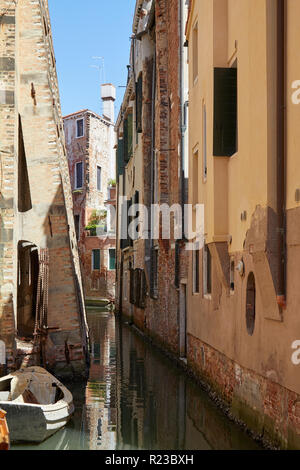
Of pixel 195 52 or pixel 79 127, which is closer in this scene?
pixel 195 52

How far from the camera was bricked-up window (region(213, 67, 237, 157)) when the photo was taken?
1020cm

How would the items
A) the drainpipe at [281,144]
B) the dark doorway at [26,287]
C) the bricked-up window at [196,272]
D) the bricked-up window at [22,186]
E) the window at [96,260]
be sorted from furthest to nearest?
1. the window at [96,260]
2. the dark doorway at [26,287]
3. the bricked-up window at [22,186]
4. the bricked-up window at [196,272]
5. the drainpipe at [281,144]

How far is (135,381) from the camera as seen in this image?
46.1 feet

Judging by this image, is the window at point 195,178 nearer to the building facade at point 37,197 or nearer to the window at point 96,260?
the building facade at point 37,197

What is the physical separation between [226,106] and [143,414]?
16.2 feet

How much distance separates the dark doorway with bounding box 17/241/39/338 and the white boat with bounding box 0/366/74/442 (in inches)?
243

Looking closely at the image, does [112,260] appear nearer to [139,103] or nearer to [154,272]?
[139,103]

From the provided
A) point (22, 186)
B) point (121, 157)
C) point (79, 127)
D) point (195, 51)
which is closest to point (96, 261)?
point (79, 127)

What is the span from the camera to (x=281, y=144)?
7.47 m

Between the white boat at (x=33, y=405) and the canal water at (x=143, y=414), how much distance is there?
0.17 metres

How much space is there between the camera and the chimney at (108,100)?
1859 inches

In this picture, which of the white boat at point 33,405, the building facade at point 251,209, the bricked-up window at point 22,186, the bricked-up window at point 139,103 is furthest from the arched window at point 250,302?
the bricked-up window at point 139,103

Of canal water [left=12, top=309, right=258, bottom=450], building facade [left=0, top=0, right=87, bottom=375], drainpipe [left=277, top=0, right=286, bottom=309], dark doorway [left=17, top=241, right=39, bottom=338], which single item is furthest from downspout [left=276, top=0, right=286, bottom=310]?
dark doorway [left=17, top=241, right=39, bottom=338]

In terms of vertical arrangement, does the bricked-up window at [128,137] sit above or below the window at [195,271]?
above
